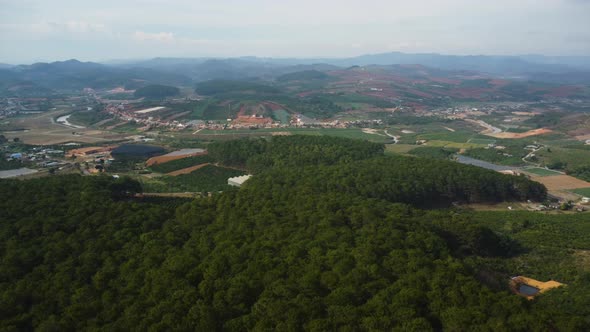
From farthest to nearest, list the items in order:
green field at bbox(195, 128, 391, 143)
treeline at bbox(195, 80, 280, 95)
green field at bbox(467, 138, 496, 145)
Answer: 1. treeline at bbox(195, 80, 280, 95)
2. green field at bbox(195, 128, 391, 143)
3. green field at bbox(467, 138, 496, 145)

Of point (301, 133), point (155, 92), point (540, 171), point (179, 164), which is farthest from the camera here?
point (155, 92)

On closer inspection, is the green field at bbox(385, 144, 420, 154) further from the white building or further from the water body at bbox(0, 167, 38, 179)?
the water body at bbox(0, 167, 38, 179)

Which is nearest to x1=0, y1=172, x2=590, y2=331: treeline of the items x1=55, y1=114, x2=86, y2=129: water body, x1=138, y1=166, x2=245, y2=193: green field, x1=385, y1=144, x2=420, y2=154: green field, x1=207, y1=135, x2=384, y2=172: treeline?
x1=138, y1=166, x2=245, y2=193: green field

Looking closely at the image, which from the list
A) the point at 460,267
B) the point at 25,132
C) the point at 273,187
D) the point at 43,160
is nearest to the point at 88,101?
the point at 25,132

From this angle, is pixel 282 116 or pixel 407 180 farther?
pixel 282 116

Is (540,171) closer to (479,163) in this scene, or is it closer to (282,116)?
(479,163)

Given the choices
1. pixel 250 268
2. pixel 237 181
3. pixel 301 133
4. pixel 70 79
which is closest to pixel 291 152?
pixel 237 181
